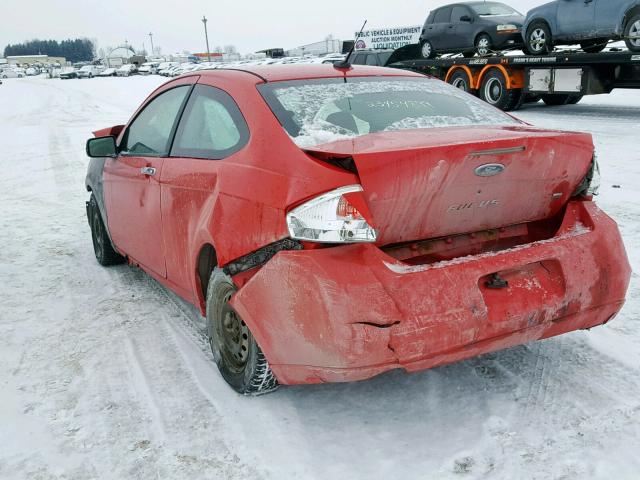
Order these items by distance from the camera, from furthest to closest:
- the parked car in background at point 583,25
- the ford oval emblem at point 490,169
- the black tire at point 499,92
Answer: the black tire at point 499,92 < the parked car in background at point 583,25 < the ford oval emblem at point 490,169

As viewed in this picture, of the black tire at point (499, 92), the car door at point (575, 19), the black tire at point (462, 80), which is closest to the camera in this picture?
the car door at point (575, 19)

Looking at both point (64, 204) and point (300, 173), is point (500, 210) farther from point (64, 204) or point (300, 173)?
point (64, 204)

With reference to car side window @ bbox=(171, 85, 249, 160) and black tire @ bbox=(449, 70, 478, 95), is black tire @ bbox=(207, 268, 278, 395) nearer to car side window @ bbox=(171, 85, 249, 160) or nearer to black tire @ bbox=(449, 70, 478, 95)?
car side window @ bbox=(171, 85, 249, 160)

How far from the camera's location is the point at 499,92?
15.6 metres

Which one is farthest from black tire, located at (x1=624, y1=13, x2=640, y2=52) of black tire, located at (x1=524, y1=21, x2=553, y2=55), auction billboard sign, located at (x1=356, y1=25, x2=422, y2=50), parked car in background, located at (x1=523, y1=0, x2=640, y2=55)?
auction billboard sign, located at (x1=356, y1=25, x2=422, y2=50)

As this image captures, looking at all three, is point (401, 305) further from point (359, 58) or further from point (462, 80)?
point (359, 58)

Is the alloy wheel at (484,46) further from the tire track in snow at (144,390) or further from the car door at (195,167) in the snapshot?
the tire track in snow at (144,390)

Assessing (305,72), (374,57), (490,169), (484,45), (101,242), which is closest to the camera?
(490,169)

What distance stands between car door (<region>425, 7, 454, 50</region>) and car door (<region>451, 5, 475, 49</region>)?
0.18m

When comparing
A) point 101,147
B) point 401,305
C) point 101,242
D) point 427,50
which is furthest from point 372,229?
point 427,50

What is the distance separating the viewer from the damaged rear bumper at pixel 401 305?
2371 millimetres

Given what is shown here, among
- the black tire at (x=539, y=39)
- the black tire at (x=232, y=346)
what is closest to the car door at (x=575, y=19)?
the black tire at (x=539, y=39)

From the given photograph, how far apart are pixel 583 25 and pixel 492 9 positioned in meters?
4.51

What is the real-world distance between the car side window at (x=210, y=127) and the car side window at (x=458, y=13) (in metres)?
15.0
